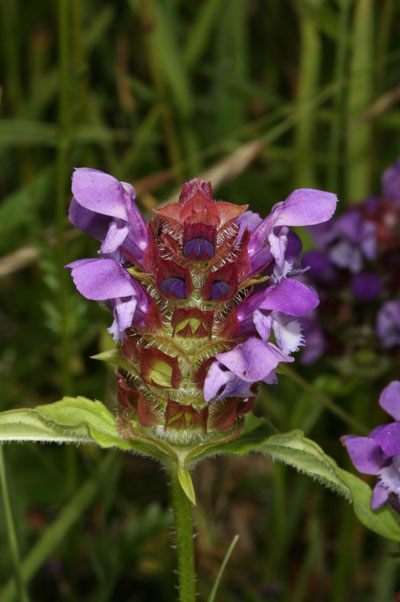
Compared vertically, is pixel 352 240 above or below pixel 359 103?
below

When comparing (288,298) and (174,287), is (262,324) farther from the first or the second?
(174,287)

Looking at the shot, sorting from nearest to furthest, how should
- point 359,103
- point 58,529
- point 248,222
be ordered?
point 248,222
point 58,529
point 359,103

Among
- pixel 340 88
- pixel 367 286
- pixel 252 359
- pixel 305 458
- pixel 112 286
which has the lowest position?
pixel 305 458

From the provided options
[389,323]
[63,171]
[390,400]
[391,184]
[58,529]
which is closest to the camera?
[390,400]

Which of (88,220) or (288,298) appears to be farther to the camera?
(88,220)

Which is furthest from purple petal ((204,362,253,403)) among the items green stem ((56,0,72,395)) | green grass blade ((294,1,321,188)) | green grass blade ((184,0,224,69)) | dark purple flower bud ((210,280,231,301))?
green grass blade ((184,0,224,69))

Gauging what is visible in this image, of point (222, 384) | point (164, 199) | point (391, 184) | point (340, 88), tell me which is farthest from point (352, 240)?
point (222, 384)

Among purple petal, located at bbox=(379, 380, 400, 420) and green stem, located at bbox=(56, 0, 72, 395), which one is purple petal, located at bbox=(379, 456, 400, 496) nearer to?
purple petal, located at bbox=(379, 380, 400, 420)

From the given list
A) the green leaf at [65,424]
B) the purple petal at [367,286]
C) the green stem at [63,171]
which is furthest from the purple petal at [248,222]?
the purple petal at [367,286]

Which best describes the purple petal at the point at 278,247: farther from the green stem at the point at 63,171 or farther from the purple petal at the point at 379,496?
the green stem at the point at 63,171
